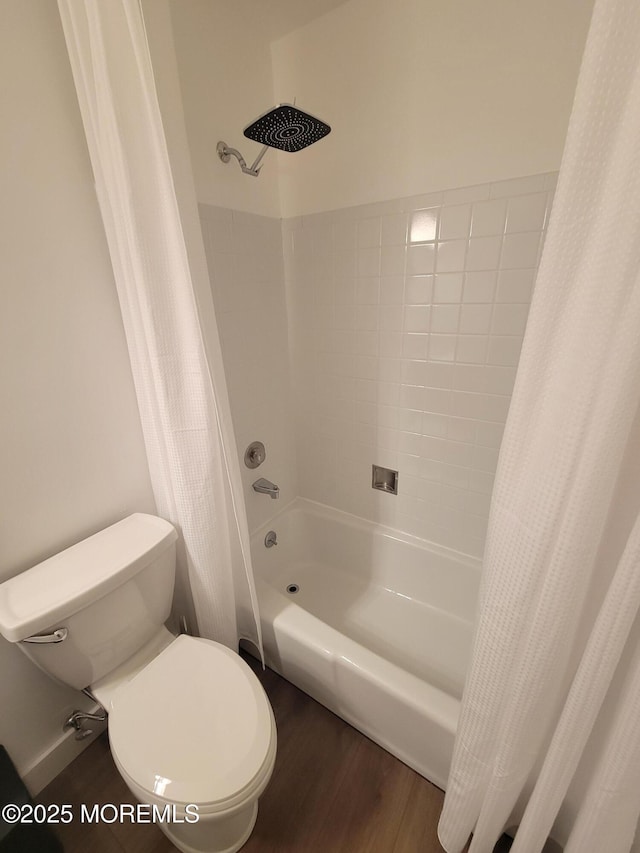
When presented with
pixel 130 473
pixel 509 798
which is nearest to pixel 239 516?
pixel 130 473

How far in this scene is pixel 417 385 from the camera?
141 cm

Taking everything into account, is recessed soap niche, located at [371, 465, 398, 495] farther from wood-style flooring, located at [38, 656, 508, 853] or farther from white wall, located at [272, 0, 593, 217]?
white wall, located at [272, 0, 593, 217]

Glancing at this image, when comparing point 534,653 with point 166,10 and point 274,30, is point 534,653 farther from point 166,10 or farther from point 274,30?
point 274,30

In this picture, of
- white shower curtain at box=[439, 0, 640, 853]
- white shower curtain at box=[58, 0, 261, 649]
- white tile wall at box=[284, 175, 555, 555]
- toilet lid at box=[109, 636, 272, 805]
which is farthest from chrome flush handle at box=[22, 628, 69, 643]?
white tile wall at box=[284, 175, 555, 555]

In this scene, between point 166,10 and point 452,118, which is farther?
point 452,118

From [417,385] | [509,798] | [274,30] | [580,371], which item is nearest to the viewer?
[580,371]

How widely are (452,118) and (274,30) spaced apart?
28.5 inches

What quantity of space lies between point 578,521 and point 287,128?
1157 millimetres

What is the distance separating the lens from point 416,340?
137 centimetres

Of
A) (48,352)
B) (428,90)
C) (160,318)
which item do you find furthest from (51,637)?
(428,90)

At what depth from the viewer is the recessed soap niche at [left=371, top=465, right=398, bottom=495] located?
159 cm

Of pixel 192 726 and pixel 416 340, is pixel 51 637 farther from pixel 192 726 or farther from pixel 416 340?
pixel 416 340

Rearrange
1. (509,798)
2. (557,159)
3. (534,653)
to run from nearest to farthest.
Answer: (534,653) → (509,798) → (557,159)

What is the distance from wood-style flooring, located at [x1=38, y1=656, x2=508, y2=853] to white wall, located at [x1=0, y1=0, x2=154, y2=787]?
0.50 feet
